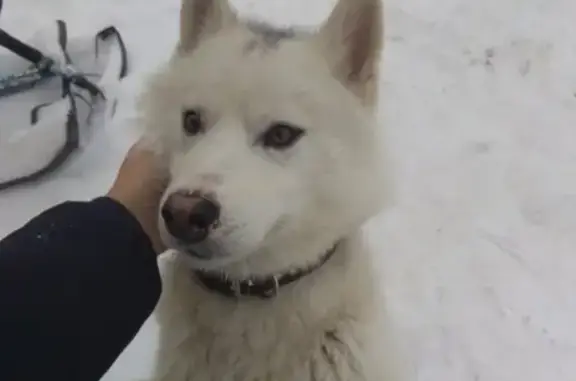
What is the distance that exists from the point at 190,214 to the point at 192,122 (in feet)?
0.77

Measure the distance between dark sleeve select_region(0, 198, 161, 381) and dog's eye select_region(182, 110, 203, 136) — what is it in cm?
16

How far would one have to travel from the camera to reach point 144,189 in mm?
1352

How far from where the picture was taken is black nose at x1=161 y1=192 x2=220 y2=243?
112cm

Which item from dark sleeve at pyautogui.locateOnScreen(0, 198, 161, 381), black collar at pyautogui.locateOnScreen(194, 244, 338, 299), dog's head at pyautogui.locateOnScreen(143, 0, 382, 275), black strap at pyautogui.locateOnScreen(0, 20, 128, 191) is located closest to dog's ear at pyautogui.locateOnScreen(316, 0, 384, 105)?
dog's head at pyautogui.locateOnScreen(143, 0, 382, 275)

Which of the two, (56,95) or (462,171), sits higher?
(56,95)

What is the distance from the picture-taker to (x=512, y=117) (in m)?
2.47

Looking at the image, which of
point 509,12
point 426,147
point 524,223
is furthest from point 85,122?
point 509,12

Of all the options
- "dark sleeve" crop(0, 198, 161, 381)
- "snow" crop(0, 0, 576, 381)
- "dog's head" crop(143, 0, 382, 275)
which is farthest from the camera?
"snow" crop(0, 0, 576, 381)

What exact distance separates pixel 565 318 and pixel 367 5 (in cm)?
97

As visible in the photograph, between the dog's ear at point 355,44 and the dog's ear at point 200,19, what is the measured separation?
154 millimetres

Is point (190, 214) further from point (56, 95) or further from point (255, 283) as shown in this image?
point (56, 95)

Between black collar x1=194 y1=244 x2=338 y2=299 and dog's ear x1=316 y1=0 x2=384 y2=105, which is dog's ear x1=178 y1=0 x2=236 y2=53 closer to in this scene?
dog's ear x1=316 y1=0 x2=384 y2=105

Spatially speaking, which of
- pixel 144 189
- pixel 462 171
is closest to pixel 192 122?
pixel 144 189

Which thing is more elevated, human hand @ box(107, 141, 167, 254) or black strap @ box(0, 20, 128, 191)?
human hand @ box(107, 141, 167, 254)
